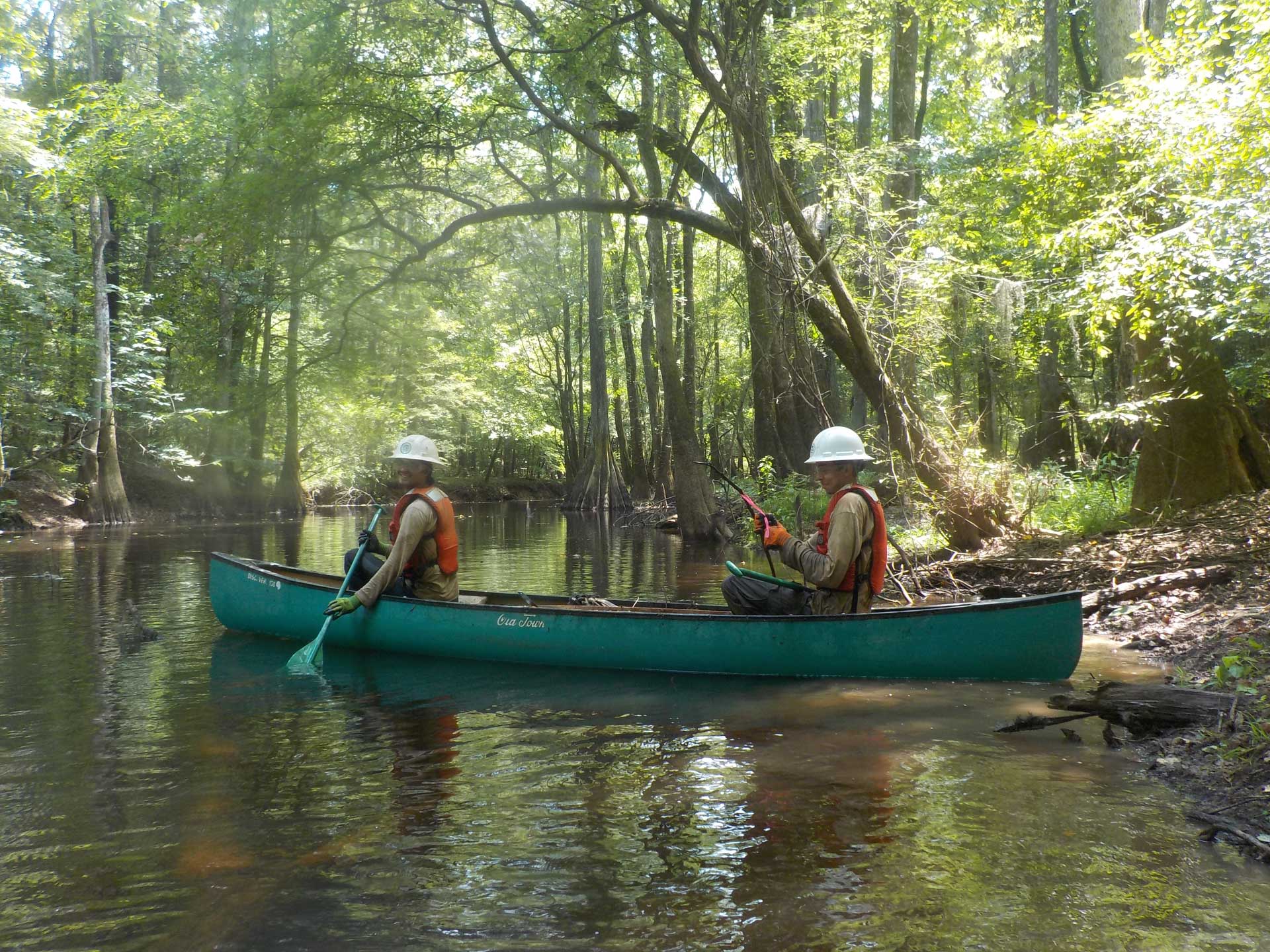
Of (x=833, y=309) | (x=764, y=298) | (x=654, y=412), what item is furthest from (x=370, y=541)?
(x=654, y=412)

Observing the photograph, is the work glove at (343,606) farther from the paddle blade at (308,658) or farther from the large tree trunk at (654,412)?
the large tree trunk at (654,412)

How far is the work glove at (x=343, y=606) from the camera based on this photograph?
25.8ft

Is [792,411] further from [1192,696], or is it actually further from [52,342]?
[52,342]

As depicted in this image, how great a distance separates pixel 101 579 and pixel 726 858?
12069mm

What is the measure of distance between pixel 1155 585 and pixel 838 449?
3697 millimetres

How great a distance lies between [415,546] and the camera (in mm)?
7992

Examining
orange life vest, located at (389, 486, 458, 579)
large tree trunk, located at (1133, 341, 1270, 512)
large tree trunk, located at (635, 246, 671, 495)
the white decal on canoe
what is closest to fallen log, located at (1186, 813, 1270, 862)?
the white decal on canoe

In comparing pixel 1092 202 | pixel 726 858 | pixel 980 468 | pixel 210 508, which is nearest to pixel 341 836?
pixel 726 858

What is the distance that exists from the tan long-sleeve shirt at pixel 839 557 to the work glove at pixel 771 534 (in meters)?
0.09

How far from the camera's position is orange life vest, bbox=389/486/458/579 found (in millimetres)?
7977

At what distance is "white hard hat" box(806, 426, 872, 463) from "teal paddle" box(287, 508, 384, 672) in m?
3.87

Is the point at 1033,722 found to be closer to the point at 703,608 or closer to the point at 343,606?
the point at 703,608

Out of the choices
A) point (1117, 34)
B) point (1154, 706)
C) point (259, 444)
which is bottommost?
point (1154, 706)

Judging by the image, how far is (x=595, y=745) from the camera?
568 centimetres
